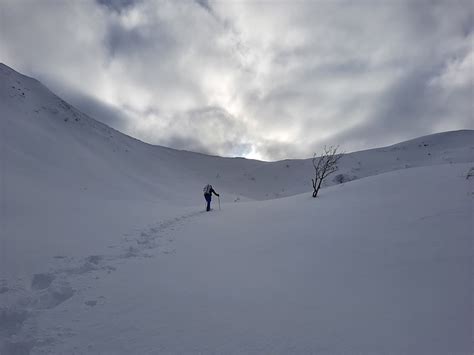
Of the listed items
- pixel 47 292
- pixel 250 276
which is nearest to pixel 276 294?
pixel 250 276

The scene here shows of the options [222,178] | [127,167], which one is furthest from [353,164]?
[127,167]

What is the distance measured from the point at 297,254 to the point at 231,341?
10.1ft

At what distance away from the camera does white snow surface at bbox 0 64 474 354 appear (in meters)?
2.77

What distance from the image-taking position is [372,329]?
2832 mm

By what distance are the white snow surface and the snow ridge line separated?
2 cm

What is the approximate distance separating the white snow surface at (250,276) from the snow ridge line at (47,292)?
0.06 ft

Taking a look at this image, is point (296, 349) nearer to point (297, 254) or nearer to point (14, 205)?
point (297, 254)

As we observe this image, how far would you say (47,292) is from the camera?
147 inches

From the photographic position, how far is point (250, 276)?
450cm

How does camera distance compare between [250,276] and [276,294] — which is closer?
[276,294]

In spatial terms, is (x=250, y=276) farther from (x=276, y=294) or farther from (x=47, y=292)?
(x=47, y=292)

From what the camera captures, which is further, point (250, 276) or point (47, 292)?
point (250, 276)

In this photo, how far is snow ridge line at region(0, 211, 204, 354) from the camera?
275cm

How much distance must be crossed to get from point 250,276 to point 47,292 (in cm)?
323
